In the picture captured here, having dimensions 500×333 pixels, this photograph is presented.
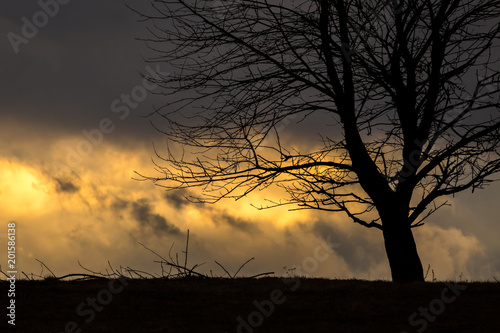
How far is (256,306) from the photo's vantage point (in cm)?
741

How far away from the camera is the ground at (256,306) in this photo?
22.0 feet

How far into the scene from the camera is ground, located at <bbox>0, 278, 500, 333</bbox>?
671 centimetres

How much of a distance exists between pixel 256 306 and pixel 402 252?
3.61 m

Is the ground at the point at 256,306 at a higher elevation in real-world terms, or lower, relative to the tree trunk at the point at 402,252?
lower

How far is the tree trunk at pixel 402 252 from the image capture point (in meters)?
10.0

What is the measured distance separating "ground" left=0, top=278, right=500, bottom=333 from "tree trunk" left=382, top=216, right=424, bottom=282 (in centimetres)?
112

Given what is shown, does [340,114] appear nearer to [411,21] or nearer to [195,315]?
[411,21]

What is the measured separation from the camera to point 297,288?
842 cm

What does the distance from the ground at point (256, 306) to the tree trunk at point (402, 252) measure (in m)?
1.12

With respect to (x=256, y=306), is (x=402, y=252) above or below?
above

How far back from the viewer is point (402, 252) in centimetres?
1009

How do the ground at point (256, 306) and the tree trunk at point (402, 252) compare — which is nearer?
the ground at point (256, 306)

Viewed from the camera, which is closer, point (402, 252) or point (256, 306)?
point (256, 306)

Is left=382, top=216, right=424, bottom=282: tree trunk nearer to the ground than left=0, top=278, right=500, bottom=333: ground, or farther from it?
farther from it
